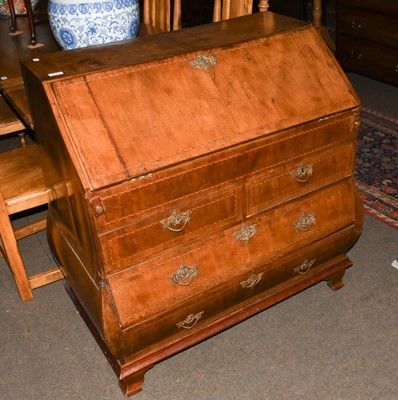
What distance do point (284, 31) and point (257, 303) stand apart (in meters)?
1.15

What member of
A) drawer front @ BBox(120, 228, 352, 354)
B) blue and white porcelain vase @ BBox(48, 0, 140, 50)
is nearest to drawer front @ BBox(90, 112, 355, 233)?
drawer front @ BBox(120, 228, 352, 354)

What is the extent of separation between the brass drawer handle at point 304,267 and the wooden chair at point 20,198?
1.18 metres

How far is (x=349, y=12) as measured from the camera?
4566 mm

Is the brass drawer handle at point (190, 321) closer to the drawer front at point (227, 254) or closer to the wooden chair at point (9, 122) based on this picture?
the drawer front at point (227, 254)

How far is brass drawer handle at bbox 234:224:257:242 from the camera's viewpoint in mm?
2084

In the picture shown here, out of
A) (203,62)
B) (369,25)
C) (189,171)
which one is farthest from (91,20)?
(369,25)

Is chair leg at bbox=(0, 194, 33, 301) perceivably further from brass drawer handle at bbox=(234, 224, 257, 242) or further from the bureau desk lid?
brass drawer handle at bbox=(234, 224, 257, 242)

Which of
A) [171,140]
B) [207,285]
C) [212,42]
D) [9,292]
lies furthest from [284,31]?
[9,292]

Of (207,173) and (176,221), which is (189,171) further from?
(176,221)

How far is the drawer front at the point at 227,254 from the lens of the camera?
6.26ft

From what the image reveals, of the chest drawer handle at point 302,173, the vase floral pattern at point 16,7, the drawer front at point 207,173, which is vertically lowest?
the chest drawer handle at point 302,173

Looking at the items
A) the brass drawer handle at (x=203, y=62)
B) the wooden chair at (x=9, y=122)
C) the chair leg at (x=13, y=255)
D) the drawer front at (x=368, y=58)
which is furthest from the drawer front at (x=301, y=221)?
the drawer front at (x=368, y=58)

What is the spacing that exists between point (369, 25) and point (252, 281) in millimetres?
3122

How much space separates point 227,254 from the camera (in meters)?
2.08
